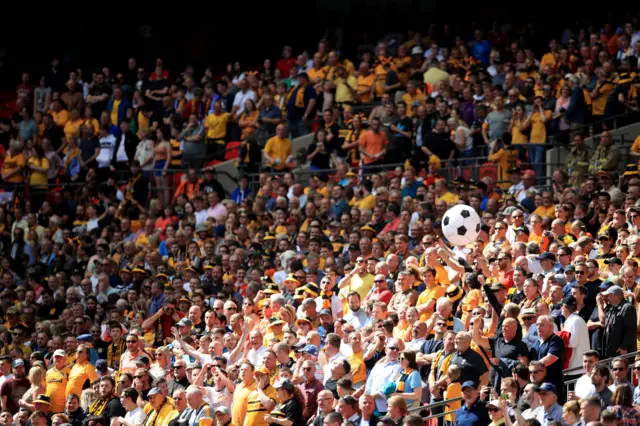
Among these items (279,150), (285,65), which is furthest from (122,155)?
(285,65)

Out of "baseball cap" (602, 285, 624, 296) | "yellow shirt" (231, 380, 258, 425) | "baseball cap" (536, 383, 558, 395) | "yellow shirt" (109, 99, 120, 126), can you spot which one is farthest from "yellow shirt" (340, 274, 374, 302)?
"yellow shirt" (109, 99, 120, 126)

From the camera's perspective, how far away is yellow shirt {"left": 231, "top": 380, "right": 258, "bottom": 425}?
13.1m

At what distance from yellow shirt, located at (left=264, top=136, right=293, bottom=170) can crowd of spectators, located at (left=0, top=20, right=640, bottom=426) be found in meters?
0.04

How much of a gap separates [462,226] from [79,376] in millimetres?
5044

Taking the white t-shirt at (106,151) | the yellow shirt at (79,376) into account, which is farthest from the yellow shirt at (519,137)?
the yellow shirt at (79,376)

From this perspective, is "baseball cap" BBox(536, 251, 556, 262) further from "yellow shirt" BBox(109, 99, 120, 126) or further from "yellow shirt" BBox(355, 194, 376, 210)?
"yellow shirt" BBox(109, 99, 120, 126)

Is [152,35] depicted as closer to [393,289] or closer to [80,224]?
[80,224]

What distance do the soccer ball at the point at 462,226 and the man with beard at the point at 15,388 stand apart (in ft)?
19.0

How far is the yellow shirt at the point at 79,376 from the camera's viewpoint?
15.5 meters

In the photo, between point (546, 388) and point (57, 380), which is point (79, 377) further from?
point (546, 388)

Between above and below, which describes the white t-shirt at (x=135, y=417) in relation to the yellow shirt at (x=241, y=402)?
below

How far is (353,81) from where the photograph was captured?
24719 millimetres

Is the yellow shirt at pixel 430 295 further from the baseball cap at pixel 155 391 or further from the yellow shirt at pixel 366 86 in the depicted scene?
the yellow shirt at pixel 366 86

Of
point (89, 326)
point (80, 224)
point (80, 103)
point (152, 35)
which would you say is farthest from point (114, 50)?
point (89, 326)
